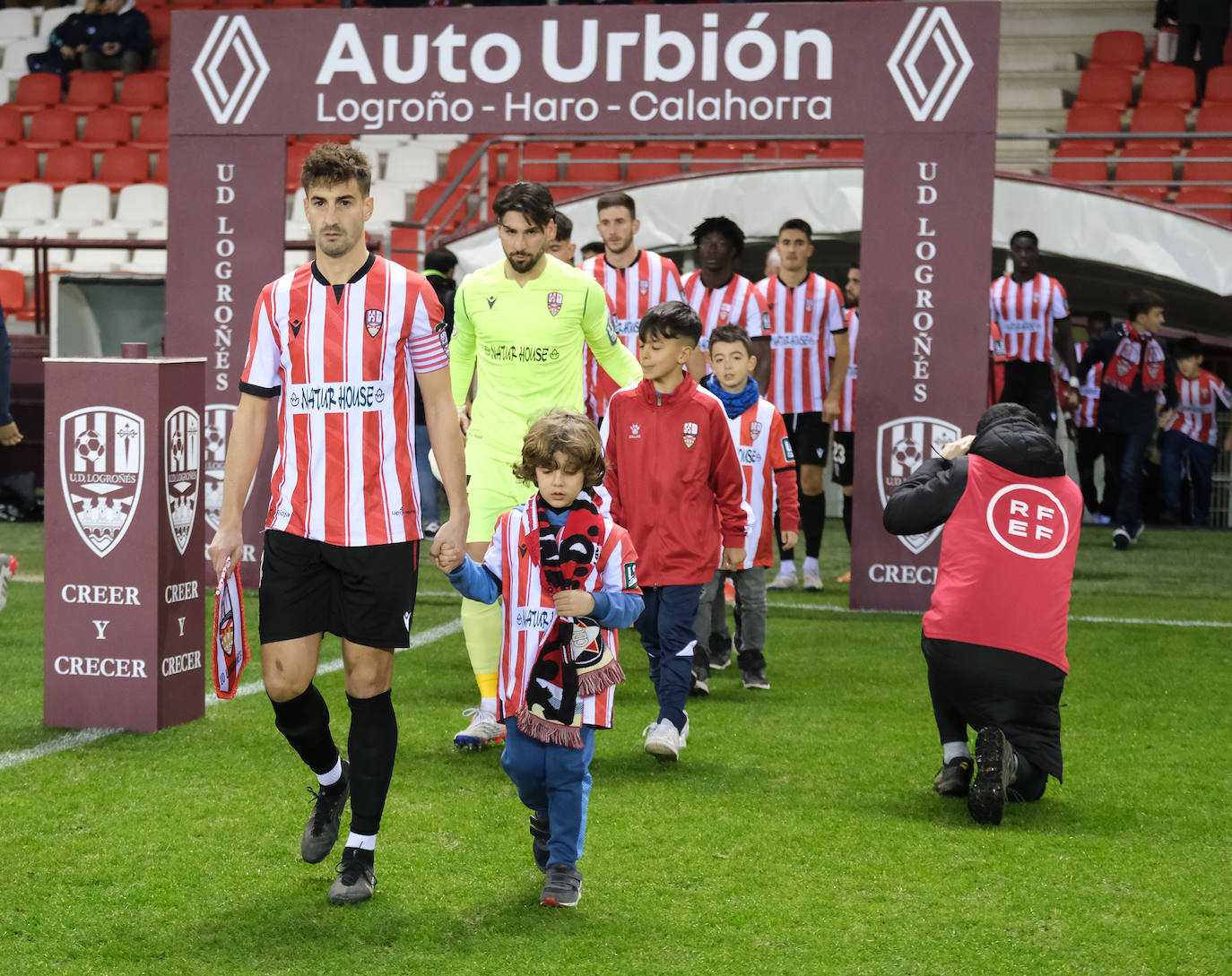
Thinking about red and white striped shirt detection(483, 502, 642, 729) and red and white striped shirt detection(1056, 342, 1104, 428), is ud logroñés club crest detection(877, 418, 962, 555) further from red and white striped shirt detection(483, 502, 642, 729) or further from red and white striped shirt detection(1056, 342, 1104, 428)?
red and white striped shirt detection(1056, 342, 1104, 428)

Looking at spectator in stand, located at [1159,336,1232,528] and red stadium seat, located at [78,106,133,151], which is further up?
red stadium seat, located at [78,106,133,151]

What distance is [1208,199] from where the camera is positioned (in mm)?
14664

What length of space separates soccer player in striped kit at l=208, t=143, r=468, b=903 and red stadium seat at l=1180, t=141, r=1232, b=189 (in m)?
12.3

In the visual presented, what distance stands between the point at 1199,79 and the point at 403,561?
15594 millimetres

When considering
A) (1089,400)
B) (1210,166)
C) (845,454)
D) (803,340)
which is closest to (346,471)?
(803,340)

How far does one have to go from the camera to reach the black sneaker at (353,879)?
12.9ft

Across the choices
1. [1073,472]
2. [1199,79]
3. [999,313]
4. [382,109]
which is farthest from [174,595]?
[1199,79]

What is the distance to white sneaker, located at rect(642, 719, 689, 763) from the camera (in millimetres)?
5410

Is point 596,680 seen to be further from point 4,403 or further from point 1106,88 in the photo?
point 1106,88

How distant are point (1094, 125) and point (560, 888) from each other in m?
14.5

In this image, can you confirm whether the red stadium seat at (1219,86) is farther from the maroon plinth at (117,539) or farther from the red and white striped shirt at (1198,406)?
the maroon plinth at (117,539)

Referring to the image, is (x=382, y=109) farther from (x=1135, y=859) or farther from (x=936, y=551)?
(x=1135, y=859)

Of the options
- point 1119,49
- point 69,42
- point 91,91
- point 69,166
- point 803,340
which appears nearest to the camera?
point 803,340

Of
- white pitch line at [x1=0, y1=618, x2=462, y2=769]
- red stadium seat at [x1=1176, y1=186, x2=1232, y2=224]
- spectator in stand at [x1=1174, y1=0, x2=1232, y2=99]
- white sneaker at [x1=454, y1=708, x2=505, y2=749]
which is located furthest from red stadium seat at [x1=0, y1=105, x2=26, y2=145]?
white sneaker at [x1=454, y1=708, x2=505, y2=749]
